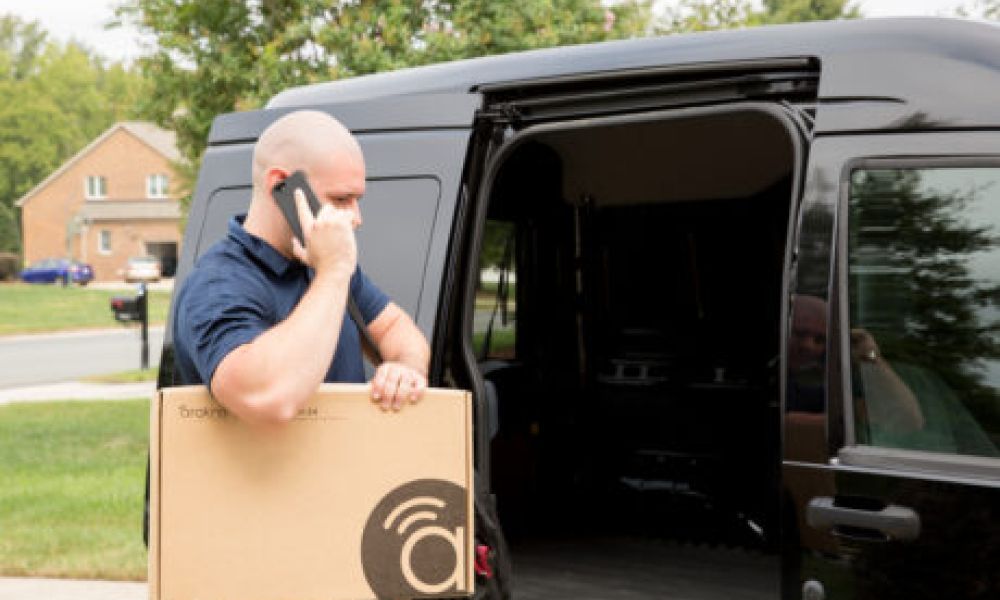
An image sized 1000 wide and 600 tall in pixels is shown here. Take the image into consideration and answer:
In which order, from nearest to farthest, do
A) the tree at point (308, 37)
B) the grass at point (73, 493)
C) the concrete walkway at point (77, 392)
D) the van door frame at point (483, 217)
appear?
1. the van door frame at point (483, 217)
2. the grass at point (73, 493)
3. the tree at point (308, 37)
4. the concrete walkway at point (77, 392)

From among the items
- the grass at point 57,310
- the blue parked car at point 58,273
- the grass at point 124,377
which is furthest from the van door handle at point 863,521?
the blue parked car at point 58,273

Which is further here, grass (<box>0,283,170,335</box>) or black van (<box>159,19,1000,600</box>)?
grass (<box>0,283,170,335</box>)

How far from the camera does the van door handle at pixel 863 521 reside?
8.33 ft

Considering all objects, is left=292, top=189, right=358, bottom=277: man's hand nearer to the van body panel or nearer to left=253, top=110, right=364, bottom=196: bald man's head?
left=253, top=110, right=364, bottom=196: bald man's head

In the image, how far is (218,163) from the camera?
12.6 feet

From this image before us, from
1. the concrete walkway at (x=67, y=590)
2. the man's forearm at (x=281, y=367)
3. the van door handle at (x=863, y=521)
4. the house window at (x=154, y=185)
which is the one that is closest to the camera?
the man's forearm at (x=281, y=367)

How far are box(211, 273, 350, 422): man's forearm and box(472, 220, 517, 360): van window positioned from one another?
2.27m

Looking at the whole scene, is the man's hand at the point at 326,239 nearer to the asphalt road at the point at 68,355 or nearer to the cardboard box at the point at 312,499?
the cardboard box at the point at 312,499

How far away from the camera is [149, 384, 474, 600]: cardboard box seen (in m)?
2.21

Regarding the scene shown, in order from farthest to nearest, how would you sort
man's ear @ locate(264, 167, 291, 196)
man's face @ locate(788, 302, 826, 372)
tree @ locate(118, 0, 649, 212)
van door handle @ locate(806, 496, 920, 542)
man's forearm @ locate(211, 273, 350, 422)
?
tree @ locate(118, 0, 649, 212) → man's face @ locate(788, 302, 826, 372) → van door handle @ locate(806, 496, 920, 542) → man's ear @ locate(264, 167, 291, 196) → man's forearm @ locate(211, 273, 350, 422)

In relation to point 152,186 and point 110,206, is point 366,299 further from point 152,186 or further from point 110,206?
point 110,206

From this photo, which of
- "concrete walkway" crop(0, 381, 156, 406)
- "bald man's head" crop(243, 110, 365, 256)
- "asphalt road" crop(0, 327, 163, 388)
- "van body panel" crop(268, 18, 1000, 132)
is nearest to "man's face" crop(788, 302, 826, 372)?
"van body panel" crop(268, 18, 1000, 132)

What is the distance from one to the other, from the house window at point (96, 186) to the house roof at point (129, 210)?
1012 millimetres

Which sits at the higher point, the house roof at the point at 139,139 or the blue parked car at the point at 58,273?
the house roof at the point at 139,139
